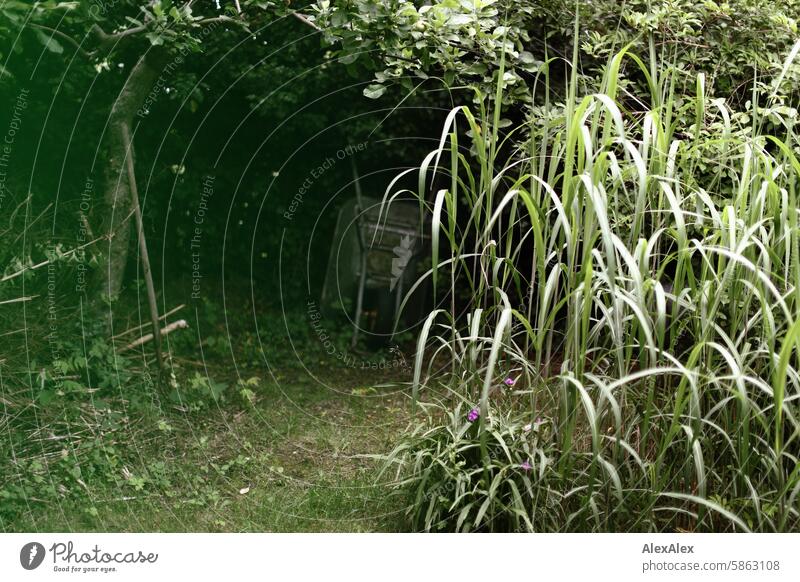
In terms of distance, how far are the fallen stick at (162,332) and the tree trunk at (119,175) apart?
18cm

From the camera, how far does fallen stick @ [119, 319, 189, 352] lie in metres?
2.89

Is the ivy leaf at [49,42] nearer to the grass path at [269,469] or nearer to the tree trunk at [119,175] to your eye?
the tree trunk at [119,175]

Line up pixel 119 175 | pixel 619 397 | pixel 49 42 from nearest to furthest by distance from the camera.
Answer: pixel 619 397
pixel 49 42
pixel 119 175

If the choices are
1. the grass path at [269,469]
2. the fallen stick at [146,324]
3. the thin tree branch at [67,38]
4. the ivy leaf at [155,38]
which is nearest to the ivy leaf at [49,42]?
the thin tree branch at [67,38]

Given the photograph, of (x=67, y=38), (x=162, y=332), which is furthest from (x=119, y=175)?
(x=162, y=332)

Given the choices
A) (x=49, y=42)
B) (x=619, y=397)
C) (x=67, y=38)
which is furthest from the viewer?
(x=67, y=38)

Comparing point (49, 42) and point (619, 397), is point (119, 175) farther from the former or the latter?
point (619, 397)

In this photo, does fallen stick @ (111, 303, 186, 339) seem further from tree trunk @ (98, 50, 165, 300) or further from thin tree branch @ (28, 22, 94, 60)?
thin tree branch @ (28, 22, 94, 60)

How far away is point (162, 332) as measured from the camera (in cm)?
301

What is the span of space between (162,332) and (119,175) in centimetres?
60

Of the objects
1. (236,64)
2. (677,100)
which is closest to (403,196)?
(236,64)

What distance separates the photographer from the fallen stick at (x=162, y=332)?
289cm

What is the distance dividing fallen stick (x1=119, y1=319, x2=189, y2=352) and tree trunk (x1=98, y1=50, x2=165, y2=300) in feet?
0.59

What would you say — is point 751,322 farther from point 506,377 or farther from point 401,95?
point 401,95
